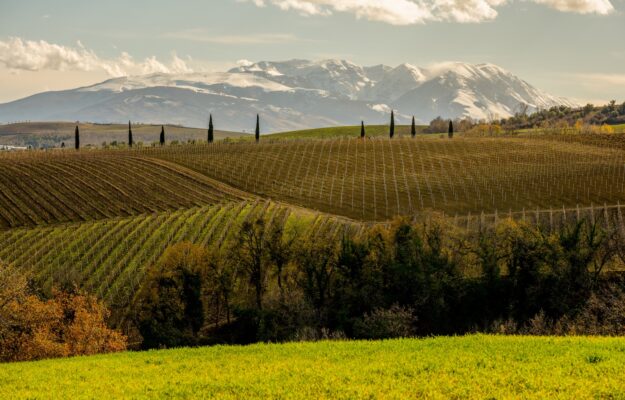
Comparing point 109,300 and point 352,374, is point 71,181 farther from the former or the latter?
point 352,374

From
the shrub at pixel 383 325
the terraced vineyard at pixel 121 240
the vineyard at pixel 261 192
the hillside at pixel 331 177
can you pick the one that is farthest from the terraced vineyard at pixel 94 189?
the shrub at pixel 383 325

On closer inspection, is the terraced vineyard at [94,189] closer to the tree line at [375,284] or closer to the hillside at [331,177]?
the hillside at [331,177]

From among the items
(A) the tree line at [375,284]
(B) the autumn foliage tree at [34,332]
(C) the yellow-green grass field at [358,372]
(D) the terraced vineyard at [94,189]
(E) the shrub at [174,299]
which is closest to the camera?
(C) the yellow-green grass field at [358,372]

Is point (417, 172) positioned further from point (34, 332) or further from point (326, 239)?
point (34, 332)

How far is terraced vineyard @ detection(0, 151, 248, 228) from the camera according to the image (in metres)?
116

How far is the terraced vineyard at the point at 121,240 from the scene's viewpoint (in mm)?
84938

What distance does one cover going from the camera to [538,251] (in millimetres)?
71625

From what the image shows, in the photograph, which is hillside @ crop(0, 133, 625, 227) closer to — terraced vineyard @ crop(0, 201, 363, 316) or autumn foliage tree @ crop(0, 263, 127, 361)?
terraced vineyard @ crop(0, 201, 363, 316)

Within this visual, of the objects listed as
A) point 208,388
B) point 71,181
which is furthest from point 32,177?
point 208,388

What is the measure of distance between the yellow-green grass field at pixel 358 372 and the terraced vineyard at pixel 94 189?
85.5 m

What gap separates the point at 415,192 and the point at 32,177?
8070 centimetres

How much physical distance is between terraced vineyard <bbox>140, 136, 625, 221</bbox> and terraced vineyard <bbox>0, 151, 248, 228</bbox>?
9.08m

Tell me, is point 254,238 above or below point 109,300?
above

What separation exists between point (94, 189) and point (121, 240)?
35.7 metres
